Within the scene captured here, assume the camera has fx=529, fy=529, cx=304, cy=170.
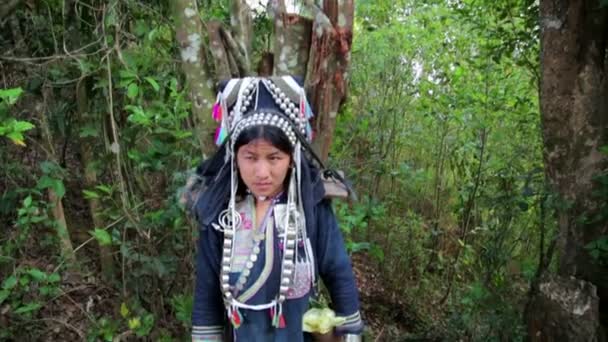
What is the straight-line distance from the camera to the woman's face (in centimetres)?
164

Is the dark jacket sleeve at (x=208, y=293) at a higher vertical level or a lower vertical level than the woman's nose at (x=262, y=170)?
lower

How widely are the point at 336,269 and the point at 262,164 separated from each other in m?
0.46

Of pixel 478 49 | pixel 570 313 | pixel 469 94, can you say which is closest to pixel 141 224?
pixel 570 313

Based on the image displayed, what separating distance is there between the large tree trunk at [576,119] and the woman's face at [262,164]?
6.60 ft

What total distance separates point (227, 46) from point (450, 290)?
338 cm

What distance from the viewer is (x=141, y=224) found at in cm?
266

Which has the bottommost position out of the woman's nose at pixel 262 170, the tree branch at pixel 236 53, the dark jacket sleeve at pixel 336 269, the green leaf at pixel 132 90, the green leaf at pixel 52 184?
the dark jacket sleeve at pixel 336 269

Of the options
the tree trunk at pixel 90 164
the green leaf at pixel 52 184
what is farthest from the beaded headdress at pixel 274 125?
the tree trunk at pixel 90 164

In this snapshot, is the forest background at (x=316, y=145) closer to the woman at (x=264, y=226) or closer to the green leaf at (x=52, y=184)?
the green leaf at (x=52, y=184)

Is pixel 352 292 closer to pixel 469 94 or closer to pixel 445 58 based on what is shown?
pixel 469 94

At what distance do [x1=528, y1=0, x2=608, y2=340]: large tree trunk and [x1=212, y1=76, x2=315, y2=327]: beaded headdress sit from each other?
1.94 meters

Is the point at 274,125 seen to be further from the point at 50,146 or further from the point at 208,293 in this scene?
the point at 50,146

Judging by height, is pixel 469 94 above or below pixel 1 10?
below

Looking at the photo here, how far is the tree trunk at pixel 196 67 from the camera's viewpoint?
2057 mm
